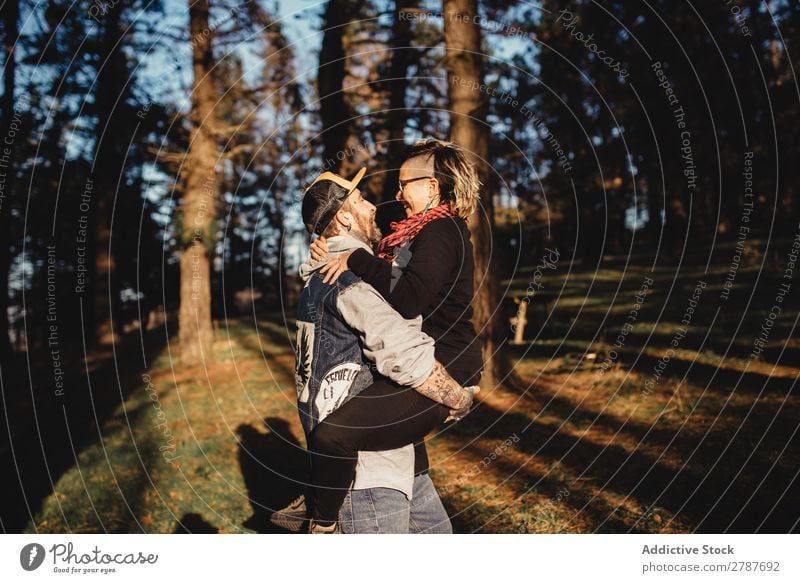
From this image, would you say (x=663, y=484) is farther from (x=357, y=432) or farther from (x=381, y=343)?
(x=381, y=343)

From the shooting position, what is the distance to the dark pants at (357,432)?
2902mm

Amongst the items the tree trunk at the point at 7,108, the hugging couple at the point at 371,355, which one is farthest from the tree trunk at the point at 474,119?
the tree trunk at the point at 7,108

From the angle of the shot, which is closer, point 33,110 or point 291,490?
point 291,490

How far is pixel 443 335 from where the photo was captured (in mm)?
3201

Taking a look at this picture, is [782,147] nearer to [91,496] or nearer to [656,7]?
[656,7]

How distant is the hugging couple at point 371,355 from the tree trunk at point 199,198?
898cm

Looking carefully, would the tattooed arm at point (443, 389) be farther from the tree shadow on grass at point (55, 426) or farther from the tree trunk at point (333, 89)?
the tree trunk at point (333, 89)

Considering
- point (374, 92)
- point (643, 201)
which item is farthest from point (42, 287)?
point (643, 201)

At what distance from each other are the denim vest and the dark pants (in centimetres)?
6

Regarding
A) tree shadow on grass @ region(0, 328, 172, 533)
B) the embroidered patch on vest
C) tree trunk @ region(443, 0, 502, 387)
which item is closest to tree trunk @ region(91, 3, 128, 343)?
tree shadow on grass @ region(0, 328, 172, 533)

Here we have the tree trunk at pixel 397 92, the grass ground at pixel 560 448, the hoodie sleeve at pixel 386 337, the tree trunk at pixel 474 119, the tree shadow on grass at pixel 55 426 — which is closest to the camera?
the hoodie sleeve at pixel 386 337

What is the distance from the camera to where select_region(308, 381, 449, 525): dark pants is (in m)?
2.90

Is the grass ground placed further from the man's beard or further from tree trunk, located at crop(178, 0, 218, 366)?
the man's beard

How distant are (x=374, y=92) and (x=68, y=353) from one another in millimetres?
15586
